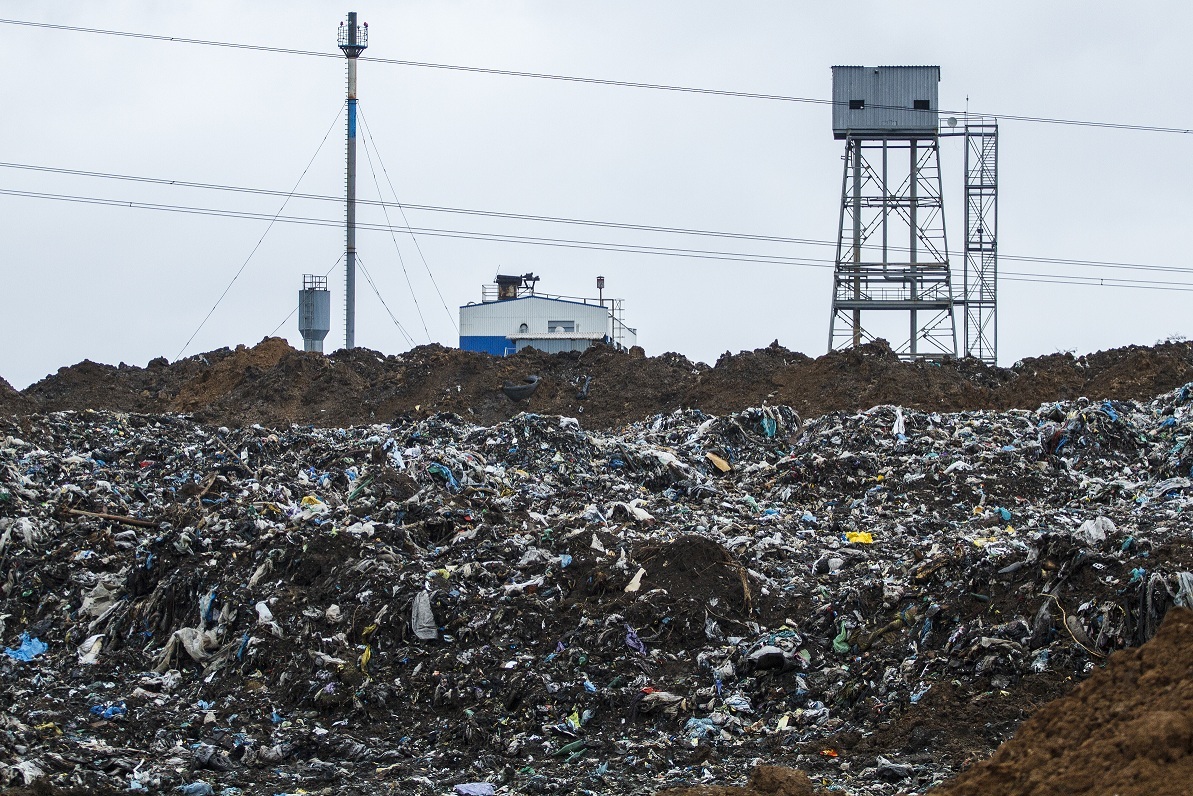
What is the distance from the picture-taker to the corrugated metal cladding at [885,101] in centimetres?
2559

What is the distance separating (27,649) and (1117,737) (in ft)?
26.9

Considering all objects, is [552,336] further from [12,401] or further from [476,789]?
[476,789]

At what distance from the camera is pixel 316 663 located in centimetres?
812

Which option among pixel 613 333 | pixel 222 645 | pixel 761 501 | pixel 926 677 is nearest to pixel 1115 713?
pixel 926 677

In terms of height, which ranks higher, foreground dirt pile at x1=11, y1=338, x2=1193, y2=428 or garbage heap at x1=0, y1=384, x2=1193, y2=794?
foreground dirt pile at x1=11, y1=338, x2=1193, y2=428

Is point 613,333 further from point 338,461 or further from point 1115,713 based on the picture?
point 1115,713

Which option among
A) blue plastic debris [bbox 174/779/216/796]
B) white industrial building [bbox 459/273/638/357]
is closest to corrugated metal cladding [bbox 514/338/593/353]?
white industrial building [bbox 459/273/638/357]

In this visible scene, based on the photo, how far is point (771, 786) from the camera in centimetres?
513

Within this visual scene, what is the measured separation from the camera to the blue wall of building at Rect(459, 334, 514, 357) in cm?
3609

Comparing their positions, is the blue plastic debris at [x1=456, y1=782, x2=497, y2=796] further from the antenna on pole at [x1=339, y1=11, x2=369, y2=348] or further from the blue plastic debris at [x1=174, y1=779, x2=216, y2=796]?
the antenna on pole at [x1=339, y1=11, x2=369, y2=348]

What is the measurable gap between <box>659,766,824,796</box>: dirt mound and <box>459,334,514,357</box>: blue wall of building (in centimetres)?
3100

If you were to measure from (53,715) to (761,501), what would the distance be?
7445 millimetres

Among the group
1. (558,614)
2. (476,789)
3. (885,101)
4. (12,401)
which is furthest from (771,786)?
(885,101)

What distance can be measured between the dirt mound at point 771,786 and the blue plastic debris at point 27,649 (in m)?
6.07
